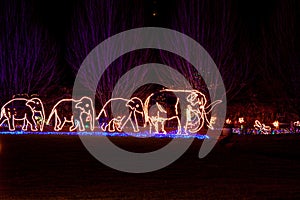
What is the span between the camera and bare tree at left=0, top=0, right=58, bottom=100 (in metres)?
36.0

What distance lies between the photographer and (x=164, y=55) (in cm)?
3616

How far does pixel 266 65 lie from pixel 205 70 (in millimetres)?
3915

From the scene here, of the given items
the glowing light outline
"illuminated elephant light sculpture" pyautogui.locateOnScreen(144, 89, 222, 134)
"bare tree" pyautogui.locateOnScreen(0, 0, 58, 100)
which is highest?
"bare tree" pyautogui.locateOnScreen(0, 0, 58, 100)

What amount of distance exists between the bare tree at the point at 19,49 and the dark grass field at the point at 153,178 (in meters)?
20.7

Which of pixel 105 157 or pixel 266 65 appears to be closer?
pixel 105 157

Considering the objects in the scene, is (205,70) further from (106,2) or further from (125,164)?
(125,164)

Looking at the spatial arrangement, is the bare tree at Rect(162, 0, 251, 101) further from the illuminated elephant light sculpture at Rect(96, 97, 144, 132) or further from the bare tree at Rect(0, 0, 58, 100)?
the bare tree at Rect(0, 0, 58, 100)

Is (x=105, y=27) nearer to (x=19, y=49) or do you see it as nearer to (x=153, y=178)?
(x=19, y=49)

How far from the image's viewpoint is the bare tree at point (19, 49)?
35969mm

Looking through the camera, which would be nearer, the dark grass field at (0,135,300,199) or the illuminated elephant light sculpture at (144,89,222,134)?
the dark grass field at (0,135,300,199)

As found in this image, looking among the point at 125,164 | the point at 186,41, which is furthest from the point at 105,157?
the point at 186,41

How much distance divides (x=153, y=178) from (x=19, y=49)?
89.0 ft

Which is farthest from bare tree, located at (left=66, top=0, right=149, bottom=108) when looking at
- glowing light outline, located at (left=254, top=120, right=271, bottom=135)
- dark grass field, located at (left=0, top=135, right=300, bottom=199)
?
dark grass field, located at (left=0, top=135, right=300, bottom=199)

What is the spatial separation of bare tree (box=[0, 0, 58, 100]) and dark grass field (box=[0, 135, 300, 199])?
20.7 m
